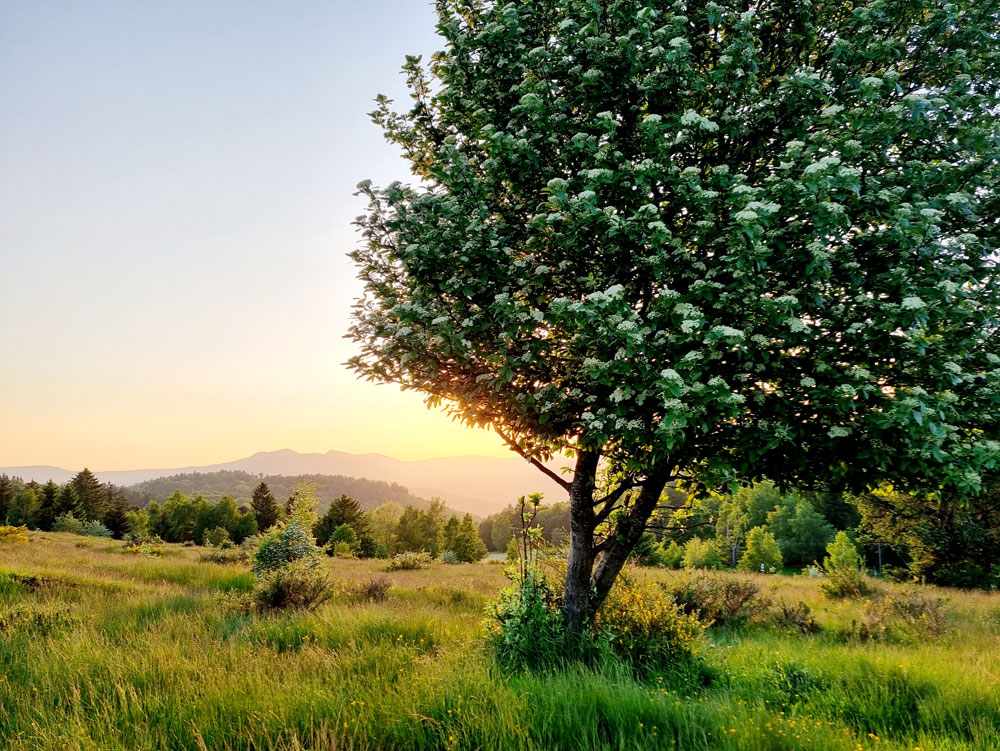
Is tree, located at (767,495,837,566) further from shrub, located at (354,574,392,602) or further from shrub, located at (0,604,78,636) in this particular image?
shrub, located at (0,604,78,636)

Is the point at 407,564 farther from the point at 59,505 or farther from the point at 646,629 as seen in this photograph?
the point at 59,505

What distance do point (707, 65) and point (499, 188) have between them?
3.22 metres

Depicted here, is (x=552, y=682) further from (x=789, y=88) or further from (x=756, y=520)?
(x=756, y=520)

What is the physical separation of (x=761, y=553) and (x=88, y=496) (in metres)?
88.1

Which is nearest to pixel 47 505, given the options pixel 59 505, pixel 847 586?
pixel 59 505

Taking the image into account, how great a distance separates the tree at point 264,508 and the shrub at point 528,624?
62378mm

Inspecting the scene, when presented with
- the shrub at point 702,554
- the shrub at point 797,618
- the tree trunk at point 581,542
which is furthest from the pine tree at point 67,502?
the shrub at point 797,618

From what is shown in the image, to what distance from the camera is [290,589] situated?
11492 millimetres

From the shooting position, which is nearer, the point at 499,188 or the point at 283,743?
the point at 283,743

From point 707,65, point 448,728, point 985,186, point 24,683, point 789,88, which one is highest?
point 707,65

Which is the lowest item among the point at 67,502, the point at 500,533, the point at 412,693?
the point at 500,533

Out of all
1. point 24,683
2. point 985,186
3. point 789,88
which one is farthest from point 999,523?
point 24,683

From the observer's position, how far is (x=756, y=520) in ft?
247

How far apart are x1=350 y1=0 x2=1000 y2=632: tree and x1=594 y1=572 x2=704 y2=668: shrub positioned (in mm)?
3024
